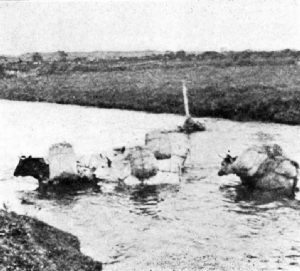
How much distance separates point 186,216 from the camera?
16.8 metres

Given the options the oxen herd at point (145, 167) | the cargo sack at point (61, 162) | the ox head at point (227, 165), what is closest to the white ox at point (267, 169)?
the oxen herd at point (145, 167)

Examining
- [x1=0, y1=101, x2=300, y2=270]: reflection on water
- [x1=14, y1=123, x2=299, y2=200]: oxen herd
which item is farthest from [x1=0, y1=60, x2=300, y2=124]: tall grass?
[x1=14, y1=123, x2=299, y2=200]: oxen herd

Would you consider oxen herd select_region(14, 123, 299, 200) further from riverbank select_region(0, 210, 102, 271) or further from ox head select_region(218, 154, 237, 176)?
riverbank select_region(0, 210, 102, 271)

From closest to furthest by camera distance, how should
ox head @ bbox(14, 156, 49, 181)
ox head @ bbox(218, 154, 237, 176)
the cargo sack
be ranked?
the cargo sack, ox head @ bbox(218, 154, 237, 176), ox head @ bbox(14, 156, 49, 181)

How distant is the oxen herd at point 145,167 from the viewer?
746 inches

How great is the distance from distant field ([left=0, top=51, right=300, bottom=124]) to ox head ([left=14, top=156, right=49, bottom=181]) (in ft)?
55.8

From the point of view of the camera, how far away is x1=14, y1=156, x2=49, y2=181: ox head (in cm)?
2164

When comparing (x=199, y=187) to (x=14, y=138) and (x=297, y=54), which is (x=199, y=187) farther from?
(x=297, y=54)

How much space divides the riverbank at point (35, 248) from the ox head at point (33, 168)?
7.94 metres

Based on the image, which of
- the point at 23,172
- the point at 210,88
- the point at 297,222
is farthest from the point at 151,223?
the point at 210,88

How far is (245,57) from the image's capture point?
73.8 metres

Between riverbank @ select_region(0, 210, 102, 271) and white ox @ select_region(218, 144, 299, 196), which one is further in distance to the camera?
white ox @ select_region(218, 144, 299, 196)

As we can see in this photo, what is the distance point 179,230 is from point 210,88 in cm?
2868

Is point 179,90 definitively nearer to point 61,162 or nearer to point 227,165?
point 227,165
